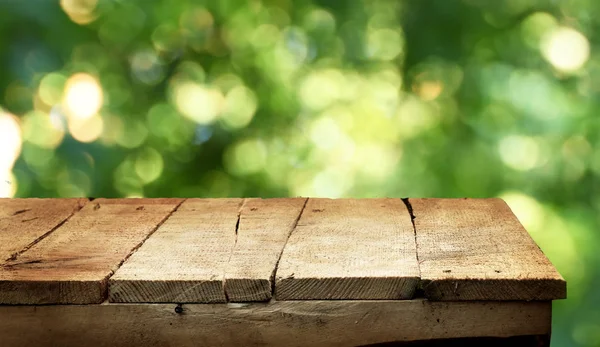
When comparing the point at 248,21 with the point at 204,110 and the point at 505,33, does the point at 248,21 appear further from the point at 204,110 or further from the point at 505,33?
the point at 505,33

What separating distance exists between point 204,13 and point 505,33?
909mm

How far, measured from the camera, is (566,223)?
2.53m

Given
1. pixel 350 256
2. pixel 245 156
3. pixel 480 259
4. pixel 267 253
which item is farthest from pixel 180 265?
pixel 245 156

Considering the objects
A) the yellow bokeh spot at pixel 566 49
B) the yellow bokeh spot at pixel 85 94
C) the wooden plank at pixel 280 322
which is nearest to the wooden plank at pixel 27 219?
the wooden plank at pixel 280 322

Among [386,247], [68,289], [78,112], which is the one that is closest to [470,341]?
[386,247]

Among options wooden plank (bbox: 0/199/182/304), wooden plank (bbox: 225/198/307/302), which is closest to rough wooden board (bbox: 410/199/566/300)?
wooden plank (bbox: 225/198/307/302)

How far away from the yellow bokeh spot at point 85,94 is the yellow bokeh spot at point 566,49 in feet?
4.44

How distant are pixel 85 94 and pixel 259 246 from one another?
1.36 m

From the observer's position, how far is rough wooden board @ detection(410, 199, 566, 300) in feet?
3.78

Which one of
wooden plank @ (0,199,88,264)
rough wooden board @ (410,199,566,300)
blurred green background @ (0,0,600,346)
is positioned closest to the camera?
rough wooden board @ (410,199,566,300)

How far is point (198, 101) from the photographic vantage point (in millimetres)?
2504

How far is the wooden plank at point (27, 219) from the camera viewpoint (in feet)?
4.55

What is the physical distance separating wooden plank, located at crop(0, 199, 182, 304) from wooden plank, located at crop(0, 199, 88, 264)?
0.08 ft

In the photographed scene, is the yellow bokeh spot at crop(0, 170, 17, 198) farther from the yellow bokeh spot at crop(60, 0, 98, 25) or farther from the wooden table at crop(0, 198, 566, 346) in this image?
the wooden table at crop(0, 198, 566, 346)
